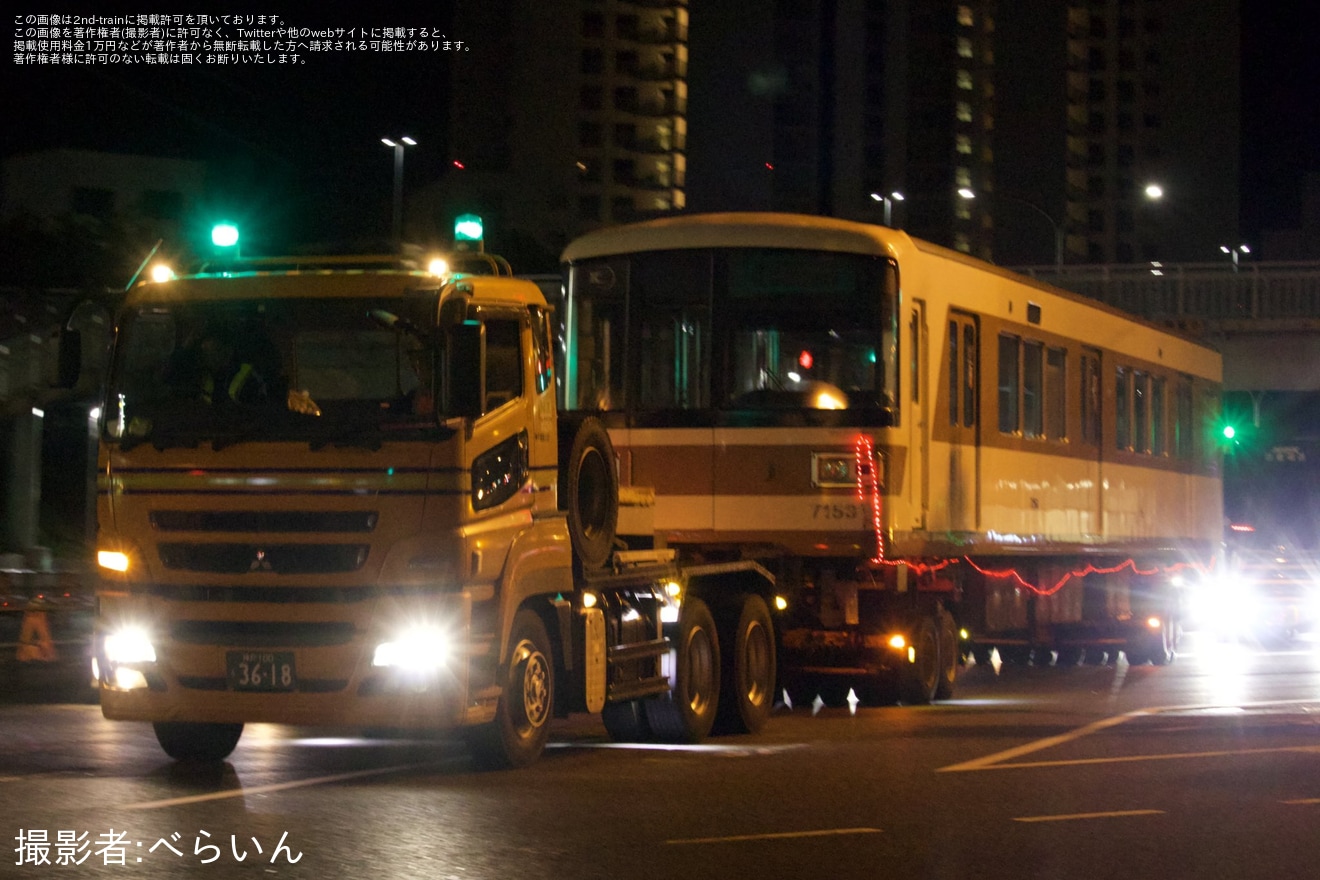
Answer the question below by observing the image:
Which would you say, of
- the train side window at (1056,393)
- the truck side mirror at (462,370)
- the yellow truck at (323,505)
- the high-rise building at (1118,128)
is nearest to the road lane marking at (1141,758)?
the yellow truck at (323,505)

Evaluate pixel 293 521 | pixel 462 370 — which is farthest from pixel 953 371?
pixel 293 521

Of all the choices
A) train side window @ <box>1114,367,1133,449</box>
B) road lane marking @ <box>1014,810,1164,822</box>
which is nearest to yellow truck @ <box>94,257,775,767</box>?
road lane marking @ <box>1014,810,1164,822</box>

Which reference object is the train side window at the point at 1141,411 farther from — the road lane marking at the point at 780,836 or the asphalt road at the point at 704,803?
the road lane marking at the point at 780,836

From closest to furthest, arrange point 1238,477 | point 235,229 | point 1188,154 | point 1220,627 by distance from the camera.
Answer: point 235,229, point 1220,627, point 1238,477, point 1188,154

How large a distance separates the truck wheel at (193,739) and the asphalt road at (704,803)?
0.15 meters

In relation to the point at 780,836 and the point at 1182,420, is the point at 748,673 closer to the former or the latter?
the point at 780,836

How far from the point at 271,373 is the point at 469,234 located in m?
2.49

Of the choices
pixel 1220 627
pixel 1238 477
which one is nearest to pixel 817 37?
pixel 1238 477

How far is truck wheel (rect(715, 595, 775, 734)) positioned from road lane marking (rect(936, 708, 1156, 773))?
6.42 ft

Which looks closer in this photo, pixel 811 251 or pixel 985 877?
pixel 985 877

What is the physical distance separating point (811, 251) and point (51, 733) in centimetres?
655

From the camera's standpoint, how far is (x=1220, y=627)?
101 ft

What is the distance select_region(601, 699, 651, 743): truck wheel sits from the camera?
45.3 feet

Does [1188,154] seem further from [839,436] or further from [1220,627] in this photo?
[839,436]
